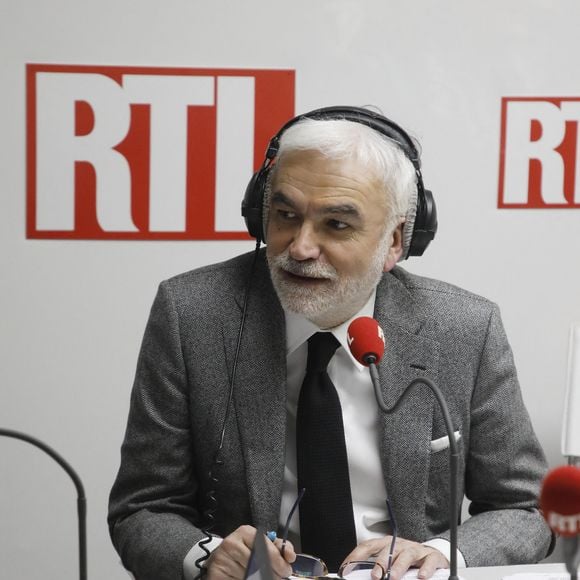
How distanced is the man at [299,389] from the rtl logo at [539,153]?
3.05 ft

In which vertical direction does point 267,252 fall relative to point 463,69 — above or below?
below

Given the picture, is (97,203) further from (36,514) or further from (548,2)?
(548,2)

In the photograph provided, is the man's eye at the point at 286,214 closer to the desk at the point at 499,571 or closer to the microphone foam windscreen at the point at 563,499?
the desk at the point at 499,571

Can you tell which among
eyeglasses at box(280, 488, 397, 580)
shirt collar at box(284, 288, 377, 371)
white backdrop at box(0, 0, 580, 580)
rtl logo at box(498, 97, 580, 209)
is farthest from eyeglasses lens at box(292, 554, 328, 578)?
rtl logo at box(498, 97, 580, 209)

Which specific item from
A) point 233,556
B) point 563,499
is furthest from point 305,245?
point 563,499

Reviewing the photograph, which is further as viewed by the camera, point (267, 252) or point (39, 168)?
point (39, 168)

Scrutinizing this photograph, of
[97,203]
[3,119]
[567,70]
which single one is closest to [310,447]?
[97,203]

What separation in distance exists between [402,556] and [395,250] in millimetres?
573

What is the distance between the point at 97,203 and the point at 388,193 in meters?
1.01

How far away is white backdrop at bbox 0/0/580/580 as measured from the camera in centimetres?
245

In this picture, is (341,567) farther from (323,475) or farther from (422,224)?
(422,224)

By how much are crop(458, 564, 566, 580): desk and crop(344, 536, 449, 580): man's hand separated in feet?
0.13

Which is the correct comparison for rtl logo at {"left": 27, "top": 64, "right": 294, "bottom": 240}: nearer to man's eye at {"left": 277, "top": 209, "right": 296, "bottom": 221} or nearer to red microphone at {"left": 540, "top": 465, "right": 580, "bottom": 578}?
man's eye at {"left": 277, "top": 209, "right": 296, "bottom": 221}

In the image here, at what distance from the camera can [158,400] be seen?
170cm
